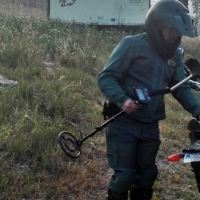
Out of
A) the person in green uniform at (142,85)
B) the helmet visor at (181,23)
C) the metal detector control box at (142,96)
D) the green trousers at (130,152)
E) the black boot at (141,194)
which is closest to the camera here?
the metal detector control box at (142,96)

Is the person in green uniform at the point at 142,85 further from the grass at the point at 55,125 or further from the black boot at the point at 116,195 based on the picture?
the grass at the point at 55,125

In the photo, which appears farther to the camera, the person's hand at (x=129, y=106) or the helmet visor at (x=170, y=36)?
the helmet visor at (x=170, y=36)

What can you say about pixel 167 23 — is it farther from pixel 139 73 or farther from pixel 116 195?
pixel 116 195

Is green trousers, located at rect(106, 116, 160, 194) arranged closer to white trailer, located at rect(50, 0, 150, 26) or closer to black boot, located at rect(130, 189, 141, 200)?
black boot, located at rect(130, 189, 141, 200)

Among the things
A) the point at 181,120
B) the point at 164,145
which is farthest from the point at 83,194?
the point at 181,120

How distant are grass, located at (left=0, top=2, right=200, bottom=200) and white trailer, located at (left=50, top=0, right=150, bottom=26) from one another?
14.3 feet

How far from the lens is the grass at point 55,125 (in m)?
4.75

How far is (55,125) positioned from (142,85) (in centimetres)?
206

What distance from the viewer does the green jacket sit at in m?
3.77

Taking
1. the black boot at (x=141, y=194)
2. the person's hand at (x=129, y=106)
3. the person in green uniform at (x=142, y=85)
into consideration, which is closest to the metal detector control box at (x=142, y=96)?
the person's hand at (x=129, y=106)

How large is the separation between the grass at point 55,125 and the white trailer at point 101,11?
4349 millimetres

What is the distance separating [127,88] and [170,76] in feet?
1.25

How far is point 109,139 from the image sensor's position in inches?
157

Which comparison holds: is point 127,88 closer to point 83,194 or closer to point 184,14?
point 184,14
